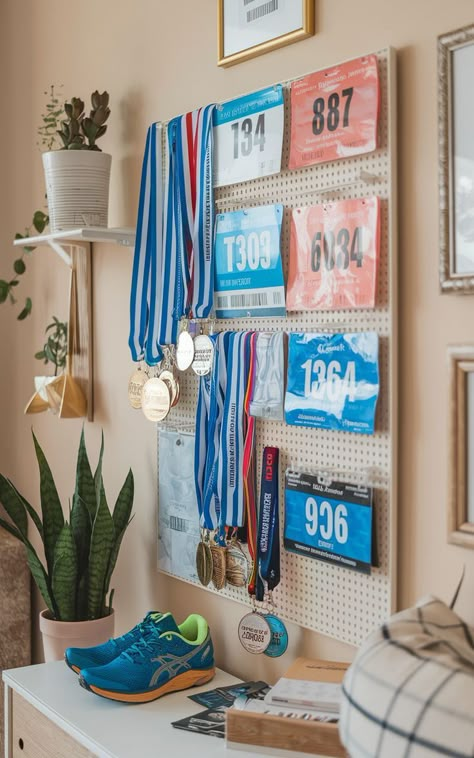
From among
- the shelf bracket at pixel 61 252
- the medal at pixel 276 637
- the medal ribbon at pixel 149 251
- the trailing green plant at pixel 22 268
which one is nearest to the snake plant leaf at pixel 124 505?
the medal ribbon at pixel 149 251

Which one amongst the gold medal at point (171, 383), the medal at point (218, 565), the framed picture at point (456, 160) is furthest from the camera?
the gold medal at point (171, 383)

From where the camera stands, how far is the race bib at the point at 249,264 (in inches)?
74.9

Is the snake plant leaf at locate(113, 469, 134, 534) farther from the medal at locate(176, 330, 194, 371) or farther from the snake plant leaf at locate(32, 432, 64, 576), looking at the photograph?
the medal at locate(176, 330, 194, 371)

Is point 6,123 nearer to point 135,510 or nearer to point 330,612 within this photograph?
point 135,510

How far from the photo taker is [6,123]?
3117mm

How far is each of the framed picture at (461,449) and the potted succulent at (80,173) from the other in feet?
3.96

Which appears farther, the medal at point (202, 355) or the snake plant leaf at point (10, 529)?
the snake plant leaf at point (10, 529)

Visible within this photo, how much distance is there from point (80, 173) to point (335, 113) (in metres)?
→ 0.87

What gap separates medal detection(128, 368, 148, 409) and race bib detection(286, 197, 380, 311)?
61 centimetres

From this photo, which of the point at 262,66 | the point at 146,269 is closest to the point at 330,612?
the point at 146,269

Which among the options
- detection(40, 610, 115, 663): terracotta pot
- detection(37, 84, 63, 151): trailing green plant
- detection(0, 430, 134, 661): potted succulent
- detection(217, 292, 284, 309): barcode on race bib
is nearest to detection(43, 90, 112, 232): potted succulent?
detection(37, 84, 63, 151): trailing green plant

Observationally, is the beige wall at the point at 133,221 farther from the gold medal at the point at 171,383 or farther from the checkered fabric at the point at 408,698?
the checkered fabric at the point at 408,698

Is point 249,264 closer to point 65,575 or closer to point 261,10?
point 261,10

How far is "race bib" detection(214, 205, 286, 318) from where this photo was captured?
190 centimetres
